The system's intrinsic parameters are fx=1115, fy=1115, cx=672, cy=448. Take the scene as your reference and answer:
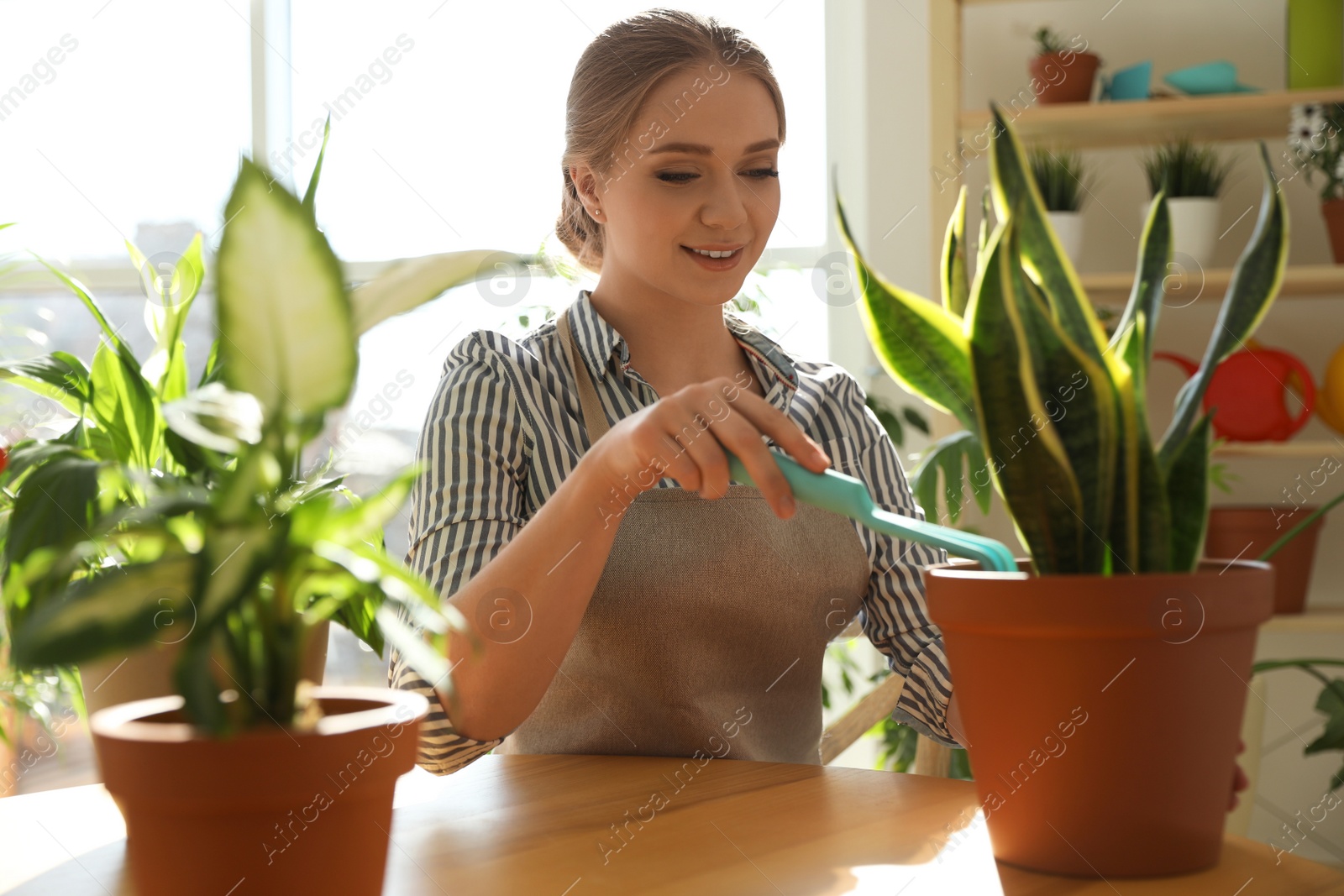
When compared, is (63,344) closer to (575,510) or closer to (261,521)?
(575,510)

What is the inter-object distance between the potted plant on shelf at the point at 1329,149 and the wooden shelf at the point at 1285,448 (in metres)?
0.39

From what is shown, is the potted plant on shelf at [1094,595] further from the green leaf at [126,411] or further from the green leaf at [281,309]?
the green leaf at [126,411]

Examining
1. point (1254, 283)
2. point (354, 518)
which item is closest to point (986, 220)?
point (1254, 283)

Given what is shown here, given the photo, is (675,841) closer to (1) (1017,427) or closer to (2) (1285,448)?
(1) (1017,427)

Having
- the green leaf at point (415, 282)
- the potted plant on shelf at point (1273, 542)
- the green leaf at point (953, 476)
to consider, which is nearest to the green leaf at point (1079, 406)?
the green leaf at point (415, 282)

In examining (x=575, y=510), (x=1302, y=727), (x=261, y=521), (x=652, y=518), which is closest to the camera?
(x=261, y=521)

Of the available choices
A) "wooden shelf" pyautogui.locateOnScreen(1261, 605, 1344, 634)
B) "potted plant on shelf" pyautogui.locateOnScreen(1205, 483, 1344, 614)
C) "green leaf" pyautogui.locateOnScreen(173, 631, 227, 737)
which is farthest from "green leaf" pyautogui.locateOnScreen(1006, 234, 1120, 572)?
"wooden shelf" pyautogui.locateOnScreen(1261, 605, 1344, 634)

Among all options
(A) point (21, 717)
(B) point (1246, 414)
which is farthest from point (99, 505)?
(B) point (1246, 414)

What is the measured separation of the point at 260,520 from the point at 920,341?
0.36 metres

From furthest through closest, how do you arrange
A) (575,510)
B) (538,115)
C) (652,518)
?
(538,115), (652,518), (575,510)

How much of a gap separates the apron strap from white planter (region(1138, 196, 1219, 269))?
150 centimetres

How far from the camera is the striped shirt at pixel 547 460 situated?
1.14 m

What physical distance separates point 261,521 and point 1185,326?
2.58m

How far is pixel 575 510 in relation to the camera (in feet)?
2.99
